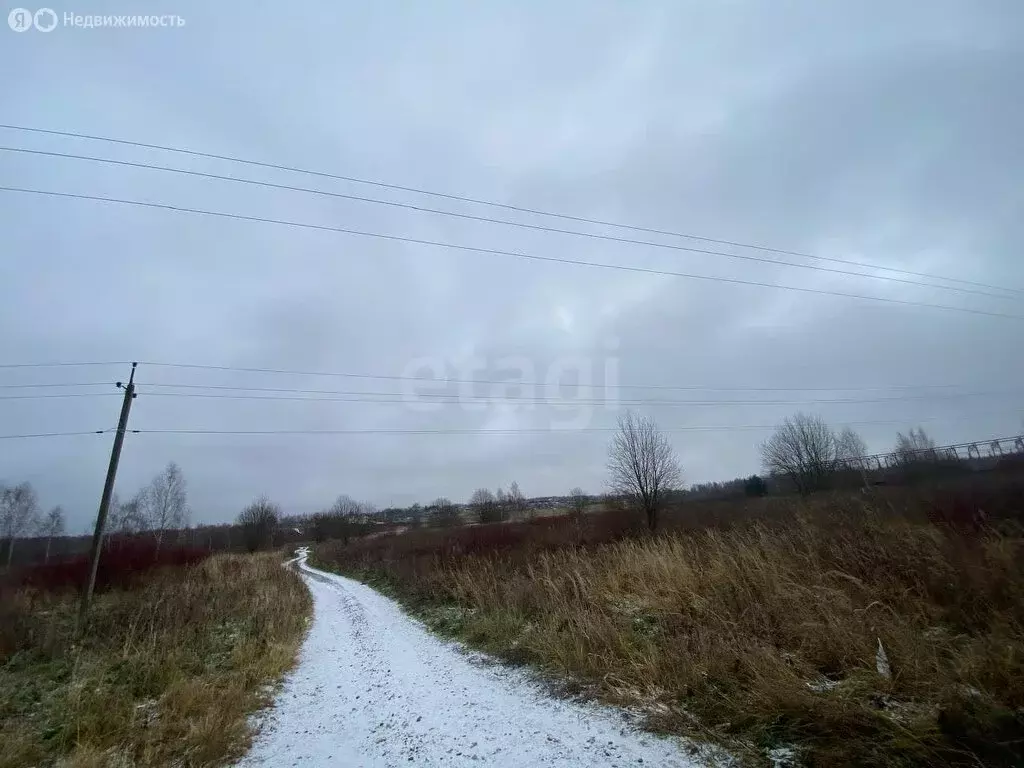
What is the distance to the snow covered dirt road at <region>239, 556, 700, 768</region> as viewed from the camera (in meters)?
4.24

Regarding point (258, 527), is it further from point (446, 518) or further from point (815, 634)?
point (815, 634)

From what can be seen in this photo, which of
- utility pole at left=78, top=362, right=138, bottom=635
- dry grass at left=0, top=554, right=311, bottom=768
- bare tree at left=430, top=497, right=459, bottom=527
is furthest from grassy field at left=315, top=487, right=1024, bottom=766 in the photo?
bare tree at left=430, top=497, right=459, bottom=527

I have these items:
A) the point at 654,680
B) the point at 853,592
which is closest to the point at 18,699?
the point at 654,680

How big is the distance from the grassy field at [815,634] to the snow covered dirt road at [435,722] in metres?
0.50

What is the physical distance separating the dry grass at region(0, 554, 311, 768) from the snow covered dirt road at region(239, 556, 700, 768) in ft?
1.97

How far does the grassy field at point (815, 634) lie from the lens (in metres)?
3.52

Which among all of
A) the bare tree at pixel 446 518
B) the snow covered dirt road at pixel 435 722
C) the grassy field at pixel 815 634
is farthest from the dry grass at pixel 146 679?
the bare tree at pixel 446 518

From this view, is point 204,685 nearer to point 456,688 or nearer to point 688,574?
point 456,688

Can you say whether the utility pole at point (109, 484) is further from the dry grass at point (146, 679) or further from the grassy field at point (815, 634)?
the grassy field at point (815, 634)

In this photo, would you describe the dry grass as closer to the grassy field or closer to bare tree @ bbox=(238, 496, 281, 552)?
the grassy field

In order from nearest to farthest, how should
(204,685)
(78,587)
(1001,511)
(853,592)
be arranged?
→ 1. (853,592)
2. (204,685)
3. (1001,511)
4. (78,587)

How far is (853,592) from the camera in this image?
19.7 feet

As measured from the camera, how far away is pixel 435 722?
17.4ft

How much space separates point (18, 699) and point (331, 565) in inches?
1326
